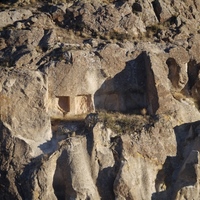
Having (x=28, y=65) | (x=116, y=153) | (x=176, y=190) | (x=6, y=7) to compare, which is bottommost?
(x=176, y=190)

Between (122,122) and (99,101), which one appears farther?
(99,101)

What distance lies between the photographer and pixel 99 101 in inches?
796

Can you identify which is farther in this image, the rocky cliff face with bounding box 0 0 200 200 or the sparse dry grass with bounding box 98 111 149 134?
the sparse dry grass with bounding box 98 111 149 134

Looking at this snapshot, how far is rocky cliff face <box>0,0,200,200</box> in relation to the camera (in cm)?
1744

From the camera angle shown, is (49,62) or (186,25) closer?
(49,62)

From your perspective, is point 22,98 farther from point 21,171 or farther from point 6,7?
point 6,7

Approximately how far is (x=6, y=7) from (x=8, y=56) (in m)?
4.12

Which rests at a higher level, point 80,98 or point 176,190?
point 80,98

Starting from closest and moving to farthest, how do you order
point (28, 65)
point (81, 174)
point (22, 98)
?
point (81, 174) → point (22, 98) → point (28, 65)

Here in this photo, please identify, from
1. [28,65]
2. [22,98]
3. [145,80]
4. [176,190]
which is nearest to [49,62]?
[28,65]

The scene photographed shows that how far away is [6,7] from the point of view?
2381cm

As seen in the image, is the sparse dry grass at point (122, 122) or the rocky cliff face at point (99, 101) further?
A: the sparse dry grass at point (122, 122)

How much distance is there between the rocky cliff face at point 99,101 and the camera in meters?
17.4

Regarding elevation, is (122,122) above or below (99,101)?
below
